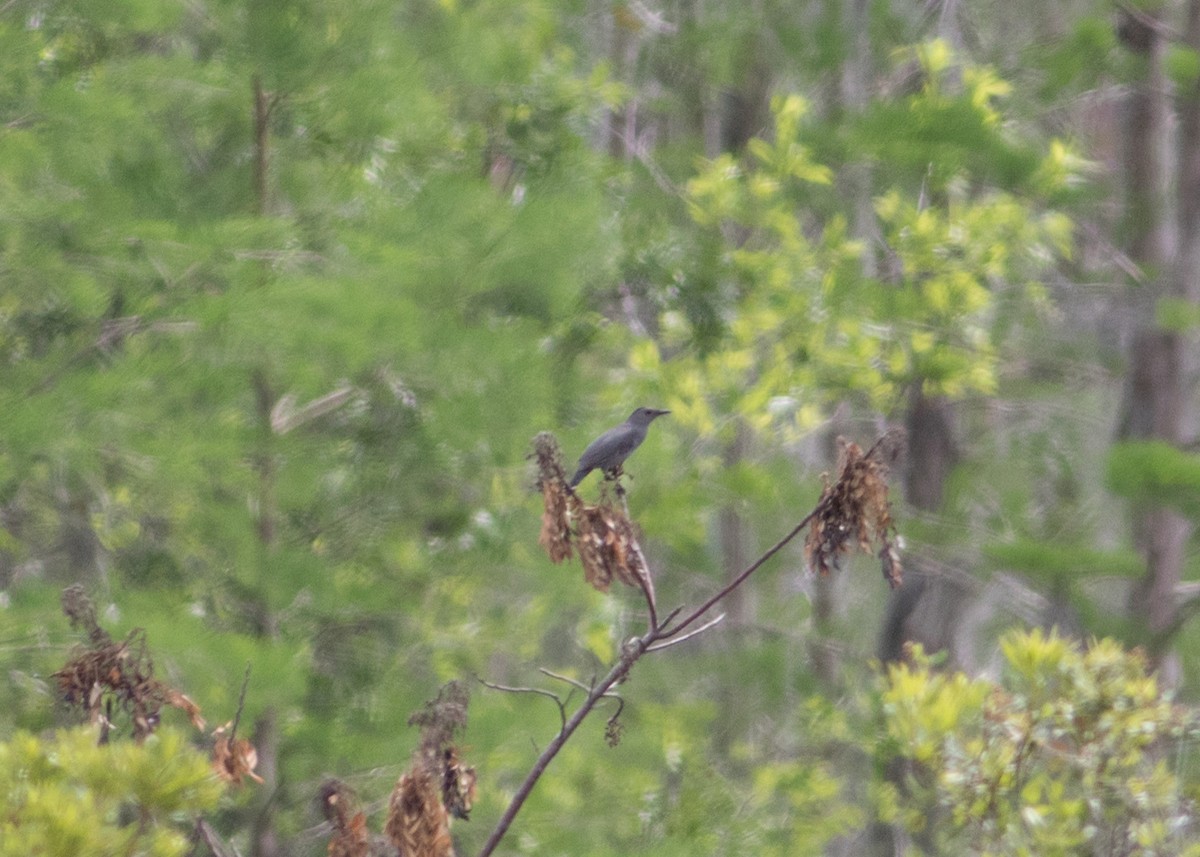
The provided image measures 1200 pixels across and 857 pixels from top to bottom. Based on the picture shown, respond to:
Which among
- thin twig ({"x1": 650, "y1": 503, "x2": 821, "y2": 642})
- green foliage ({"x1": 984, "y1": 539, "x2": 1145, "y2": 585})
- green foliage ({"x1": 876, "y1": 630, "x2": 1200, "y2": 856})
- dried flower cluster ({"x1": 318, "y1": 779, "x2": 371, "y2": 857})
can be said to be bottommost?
green foliage ({"x1": 984, "y1": 539, "x2": 1145, "y2": 585})

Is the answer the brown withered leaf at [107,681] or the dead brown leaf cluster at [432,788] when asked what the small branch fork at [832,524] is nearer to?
the dead brown leaf cluster at [432,788]

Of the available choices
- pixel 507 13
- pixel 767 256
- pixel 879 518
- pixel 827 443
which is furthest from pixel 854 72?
pixel 879 518

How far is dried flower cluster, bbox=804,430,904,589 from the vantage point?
8.20 feet

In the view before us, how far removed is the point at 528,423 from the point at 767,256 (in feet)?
5.89

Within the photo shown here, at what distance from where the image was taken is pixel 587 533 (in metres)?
2.61

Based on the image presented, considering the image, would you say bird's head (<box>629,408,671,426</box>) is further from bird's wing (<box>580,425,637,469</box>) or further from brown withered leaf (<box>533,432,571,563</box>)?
brown withered leaf (<box>533,432,571,563</box>)

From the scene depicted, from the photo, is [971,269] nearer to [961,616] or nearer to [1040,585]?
[1040,585]

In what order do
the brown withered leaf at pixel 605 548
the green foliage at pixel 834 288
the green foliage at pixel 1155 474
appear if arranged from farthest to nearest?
1. the green foliage at pixel 834 288
2. the green foliage at pixel 1155 474
3. the brown withered leaf at pixel 605 548

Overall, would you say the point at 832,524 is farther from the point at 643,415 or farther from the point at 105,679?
the point at 643,415

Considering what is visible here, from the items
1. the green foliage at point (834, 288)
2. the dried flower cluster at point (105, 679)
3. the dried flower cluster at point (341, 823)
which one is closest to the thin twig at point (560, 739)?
the dried flower cluster at point (341, 823)

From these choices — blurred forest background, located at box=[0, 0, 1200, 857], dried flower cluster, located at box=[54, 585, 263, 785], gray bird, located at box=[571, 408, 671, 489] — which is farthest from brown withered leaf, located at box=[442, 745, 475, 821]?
blurred forest background, located at box=[0, 0, 1200, 857]

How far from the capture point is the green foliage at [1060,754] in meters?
4.55

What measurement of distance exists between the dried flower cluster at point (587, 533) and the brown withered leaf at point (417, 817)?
1.38 feet

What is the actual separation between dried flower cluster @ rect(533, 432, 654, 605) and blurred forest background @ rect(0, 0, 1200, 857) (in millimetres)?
2326
